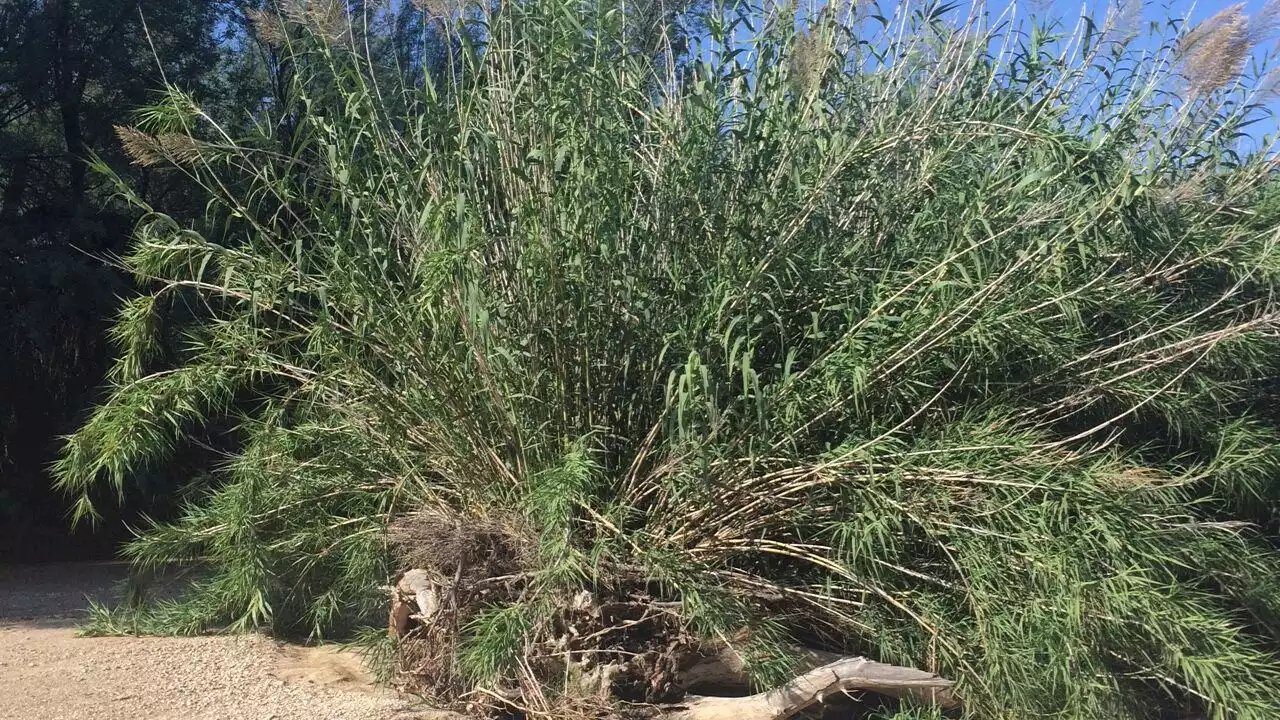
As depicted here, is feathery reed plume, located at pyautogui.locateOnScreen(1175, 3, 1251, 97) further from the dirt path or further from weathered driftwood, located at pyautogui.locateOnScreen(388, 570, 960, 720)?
the dirt path

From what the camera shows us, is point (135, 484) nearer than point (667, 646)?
No

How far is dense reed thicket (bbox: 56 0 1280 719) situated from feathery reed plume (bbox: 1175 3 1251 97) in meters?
0.02

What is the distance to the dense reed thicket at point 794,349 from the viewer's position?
4.22 metres

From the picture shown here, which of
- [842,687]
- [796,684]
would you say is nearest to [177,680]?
[796,684]

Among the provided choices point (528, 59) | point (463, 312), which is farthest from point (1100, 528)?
point (528, 59)

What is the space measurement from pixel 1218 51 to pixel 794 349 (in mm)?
2149

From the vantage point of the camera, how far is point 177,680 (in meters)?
5.06

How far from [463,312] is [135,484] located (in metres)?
4.81

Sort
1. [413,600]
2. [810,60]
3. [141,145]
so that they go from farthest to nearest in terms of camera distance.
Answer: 1. [413,600]
2. [141,145]
3. [810,60]

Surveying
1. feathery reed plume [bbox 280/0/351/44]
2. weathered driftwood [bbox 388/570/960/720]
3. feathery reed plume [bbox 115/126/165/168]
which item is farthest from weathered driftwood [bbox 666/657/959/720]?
feathery reed plume [bbox 115/126/165/168]

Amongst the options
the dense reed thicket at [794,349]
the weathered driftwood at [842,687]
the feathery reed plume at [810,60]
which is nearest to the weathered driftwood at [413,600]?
the dense reed thicket at [794,349]

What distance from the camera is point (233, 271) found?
195 inches

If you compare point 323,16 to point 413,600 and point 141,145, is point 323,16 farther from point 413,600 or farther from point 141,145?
point 413,600

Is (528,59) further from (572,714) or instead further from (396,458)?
(572,714)
